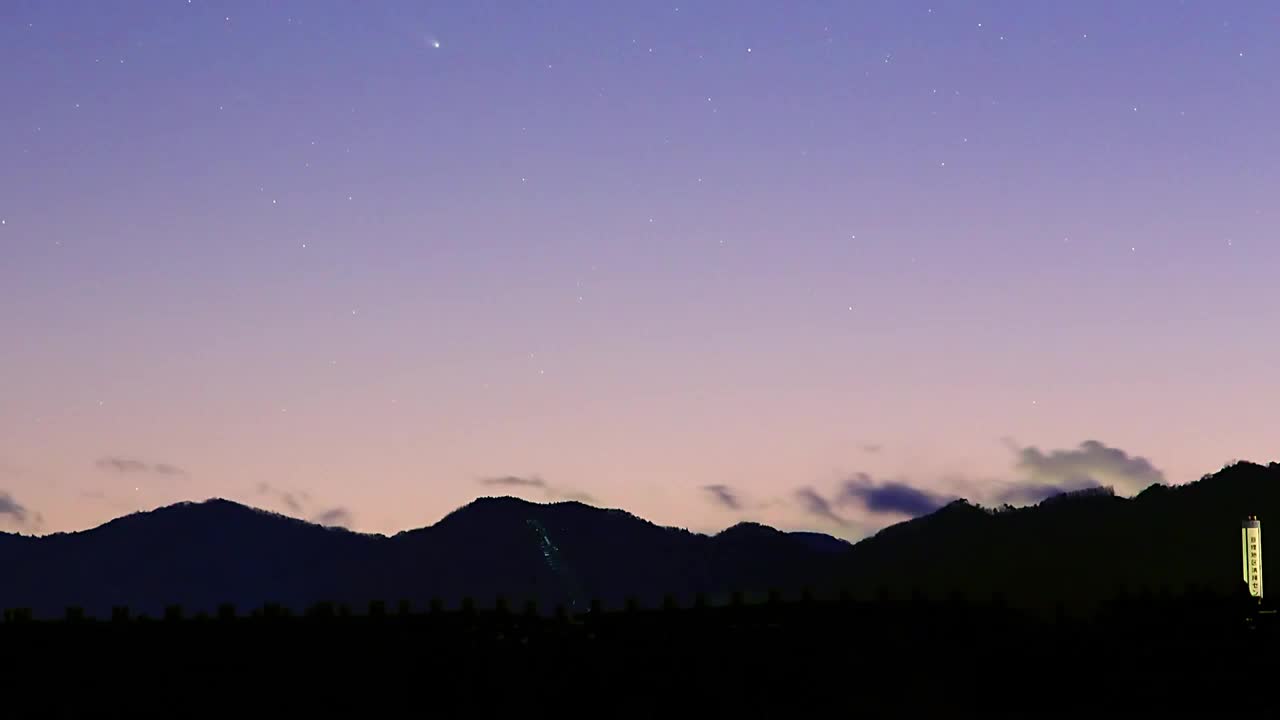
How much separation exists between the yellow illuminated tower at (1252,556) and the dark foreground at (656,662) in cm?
84

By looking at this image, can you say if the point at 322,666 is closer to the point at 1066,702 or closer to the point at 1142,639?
the point at 1066,702

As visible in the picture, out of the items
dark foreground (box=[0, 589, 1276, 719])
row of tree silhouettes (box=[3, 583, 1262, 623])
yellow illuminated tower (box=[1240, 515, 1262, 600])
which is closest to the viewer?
dark foreground (box=[0, 589, 1276, 719])

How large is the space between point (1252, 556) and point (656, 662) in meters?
19.6

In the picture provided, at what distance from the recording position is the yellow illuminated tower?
175 ft

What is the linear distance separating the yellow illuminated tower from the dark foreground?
835 mm

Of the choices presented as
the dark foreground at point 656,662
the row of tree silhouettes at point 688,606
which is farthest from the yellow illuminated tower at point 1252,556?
the dark foreground at point 656,662

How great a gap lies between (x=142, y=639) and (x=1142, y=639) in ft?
101

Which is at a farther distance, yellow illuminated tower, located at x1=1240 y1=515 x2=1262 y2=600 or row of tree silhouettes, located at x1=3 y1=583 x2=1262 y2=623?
yellow illuminated tower, located at x1=1240 y1=515 x2=1262 y2=600

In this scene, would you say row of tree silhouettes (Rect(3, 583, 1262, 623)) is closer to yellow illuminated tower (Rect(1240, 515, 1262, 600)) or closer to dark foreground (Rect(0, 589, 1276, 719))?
dark foreground (Rect(0, 589, 1276, 719))

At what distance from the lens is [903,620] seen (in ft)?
176

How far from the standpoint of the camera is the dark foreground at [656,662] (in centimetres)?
4475

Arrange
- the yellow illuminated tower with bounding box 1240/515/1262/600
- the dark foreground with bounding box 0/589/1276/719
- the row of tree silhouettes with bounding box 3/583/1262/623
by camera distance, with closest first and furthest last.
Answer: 1. the dark foreground with bounding box 0/589/1276/719
2. the row of tree silhouettes with bounding box 3/583/1262/623
3. the yellow illuminated tower with bounding box 1240/515/1262/600

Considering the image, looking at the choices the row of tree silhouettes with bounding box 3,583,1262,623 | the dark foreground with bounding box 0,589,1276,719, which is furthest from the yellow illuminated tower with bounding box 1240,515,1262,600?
the dark foreground with bounding box 0,589,1276,719

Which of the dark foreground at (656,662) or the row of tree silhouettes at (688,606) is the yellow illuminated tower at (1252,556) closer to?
the row of tree silhouettes at (688,606)
